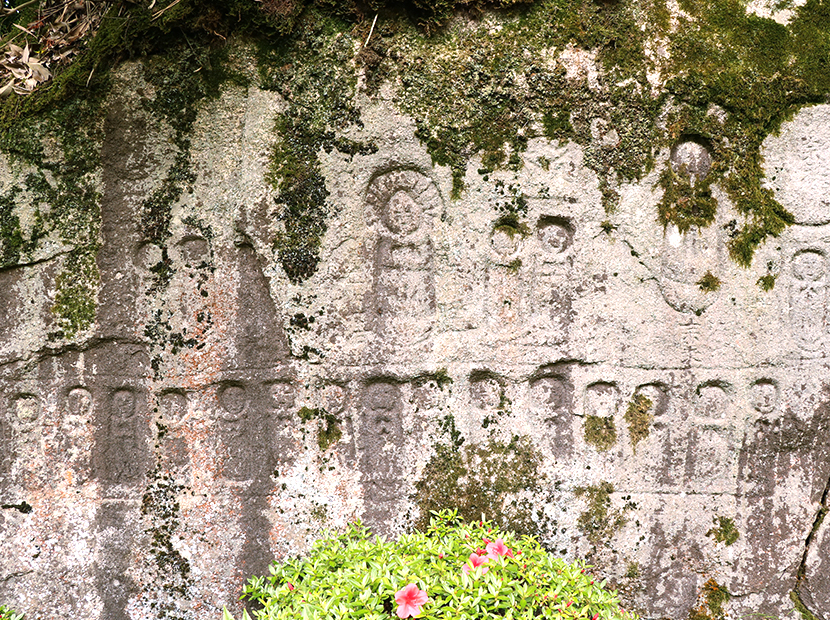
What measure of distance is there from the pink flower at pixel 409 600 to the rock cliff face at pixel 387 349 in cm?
73

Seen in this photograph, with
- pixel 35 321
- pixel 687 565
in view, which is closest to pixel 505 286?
pixel 687 565

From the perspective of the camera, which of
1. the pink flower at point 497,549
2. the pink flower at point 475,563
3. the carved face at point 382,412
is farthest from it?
the carved face at point 382,412

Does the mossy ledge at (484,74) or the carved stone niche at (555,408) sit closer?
the mossy ledge at (484,74)

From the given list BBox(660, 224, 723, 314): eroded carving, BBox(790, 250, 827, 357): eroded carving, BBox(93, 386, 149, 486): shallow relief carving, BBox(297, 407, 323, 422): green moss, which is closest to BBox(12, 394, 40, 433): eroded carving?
BBox(93, 386, 149, 486): shallow relief carving

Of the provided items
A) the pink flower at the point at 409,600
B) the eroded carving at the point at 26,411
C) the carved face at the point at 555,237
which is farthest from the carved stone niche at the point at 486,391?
the eroded carving at the point at 26,411

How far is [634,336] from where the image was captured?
8.72ft

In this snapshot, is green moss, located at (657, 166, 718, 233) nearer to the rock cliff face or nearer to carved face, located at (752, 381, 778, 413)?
the rock cliff face

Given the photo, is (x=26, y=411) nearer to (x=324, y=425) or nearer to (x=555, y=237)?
(x=324, y=425)

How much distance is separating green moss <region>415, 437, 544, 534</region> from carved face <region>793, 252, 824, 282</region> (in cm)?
130

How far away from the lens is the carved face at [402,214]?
2609mm

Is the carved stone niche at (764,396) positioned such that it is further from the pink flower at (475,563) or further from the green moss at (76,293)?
the green moss at (76,293)

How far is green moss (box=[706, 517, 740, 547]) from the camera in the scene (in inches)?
108

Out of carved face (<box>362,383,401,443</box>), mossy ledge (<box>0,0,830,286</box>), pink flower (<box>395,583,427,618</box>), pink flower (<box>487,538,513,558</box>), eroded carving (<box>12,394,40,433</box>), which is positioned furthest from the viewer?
carved face (<box>362,383,401,443</box>)

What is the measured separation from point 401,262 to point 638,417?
1.19 metres
